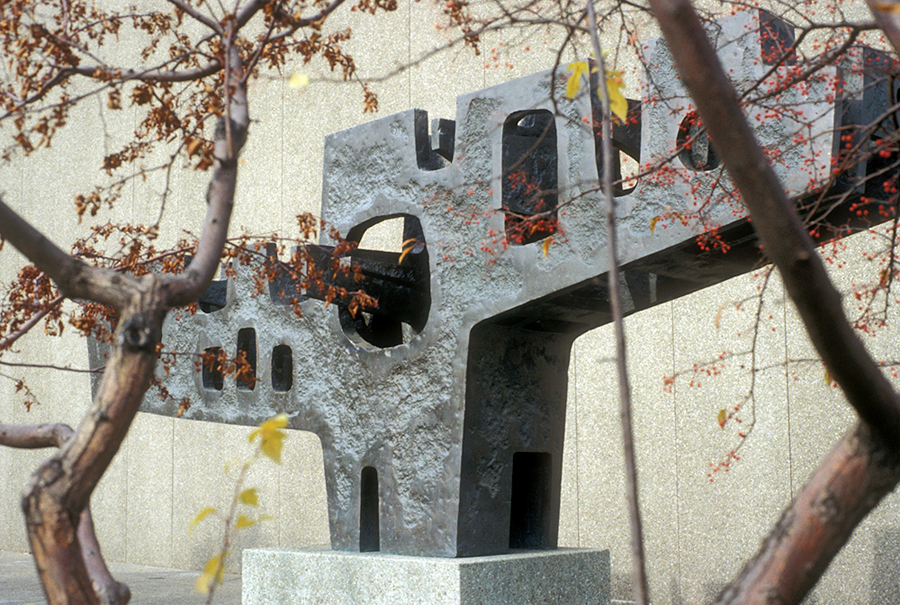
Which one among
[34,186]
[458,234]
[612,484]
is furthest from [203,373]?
[34,186]

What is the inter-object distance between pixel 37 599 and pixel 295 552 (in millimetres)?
3172

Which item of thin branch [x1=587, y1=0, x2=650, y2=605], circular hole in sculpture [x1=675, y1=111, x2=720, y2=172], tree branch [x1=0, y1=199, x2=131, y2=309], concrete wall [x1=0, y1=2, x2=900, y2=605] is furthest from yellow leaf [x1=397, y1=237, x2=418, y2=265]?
thin branch [x1=587, y1=0, x2=650, y2=605]

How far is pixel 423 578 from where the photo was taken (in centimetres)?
394

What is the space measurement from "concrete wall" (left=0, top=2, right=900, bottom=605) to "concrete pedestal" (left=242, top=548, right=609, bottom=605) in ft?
1.86

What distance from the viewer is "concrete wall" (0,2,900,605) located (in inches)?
236

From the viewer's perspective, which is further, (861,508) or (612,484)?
(612,484)

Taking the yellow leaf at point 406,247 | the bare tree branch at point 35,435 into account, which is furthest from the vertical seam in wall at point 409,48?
the bare tree branch at point 35,435

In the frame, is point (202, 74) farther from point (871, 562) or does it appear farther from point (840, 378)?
point (871, 562)

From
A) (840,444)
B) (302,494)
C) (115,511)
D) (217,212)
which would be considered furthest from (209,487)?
(840,444)

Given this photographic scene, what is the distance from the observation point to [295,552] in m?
4.48

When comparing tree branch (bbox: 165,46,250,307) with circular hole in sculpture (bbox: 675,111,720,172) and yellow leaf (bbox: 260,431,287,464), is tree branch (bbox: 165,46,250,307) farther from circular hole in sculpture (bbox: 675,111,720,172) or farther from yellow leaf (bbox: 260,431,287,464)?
circular hole in sculpture (bbox: 675,111,720,172)

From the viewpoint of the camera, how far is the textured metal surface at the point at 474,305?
3.65 m

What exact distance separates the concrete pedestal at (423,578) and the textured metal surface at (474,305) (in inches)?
5.9

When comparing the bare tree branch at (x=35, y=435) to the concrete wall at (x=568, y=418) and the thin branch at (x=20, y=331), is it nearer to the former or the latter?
the thin branch at (x=20, y=331)
